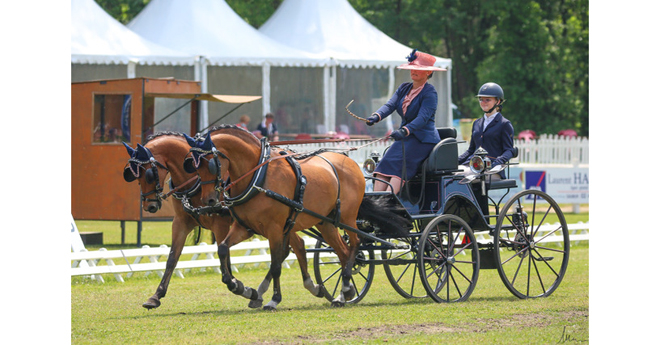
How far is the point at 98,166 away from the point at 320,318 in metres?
8.14

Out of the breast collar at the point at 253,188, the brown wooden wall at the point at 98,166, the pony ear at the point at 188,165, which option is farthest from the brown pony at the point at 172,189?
the brown wooden wall at the point at 98,166

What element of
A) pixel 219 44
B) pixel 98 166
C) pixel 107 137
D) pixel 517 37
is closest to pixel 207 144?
pixel 107 137

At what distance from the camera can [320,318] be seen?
845 cm

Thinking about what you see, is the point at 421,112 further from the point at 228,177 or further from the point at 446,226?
the point at 228,177

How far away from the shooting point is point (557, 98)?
119 feet

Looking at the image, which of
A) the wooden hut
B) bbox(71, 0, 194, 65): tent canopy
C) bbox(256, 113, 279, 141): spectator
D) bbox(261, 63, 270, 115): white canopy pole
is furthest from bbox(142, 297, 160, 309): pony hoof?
bbox(261, 63, 270, 115): white canopy pole

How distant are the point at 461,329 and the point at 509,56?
97.7ft

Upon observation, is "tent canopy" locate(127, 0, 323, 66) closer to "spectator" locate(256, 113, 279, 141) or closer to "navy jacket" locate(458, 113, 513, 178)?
"spectator" locate(256, 113, 279, 141)

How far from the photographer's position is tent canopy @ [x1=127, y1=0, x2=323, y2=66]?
933 inches

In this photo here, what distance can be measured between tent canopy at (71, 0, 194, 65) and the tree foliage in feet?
38.7

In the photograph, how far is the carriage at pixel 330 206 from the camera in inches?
342

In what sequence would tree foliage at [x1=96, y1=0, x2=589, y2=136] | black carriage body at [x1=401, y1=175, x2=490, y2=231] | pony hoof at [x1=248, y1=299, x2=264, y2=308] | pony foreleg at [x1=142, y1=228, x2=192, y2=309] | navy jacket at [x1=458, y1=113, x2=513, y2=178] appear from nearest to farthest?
pony foreleg at [x1=142, y1=228, x2=192, y2=309], pony hoof at [x1=248, y1=299, x2=264, y2=308], black carriage body at [x1=401, y1=175, x2=490, y2=231], navy jacket at [x1=458, y1=113, x2=513, y2=178], tree foliage at [x1=96, y1=0, x2=589, y2=136]

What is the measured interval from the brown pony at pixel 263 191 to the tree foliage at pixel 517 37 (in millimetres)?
26439
